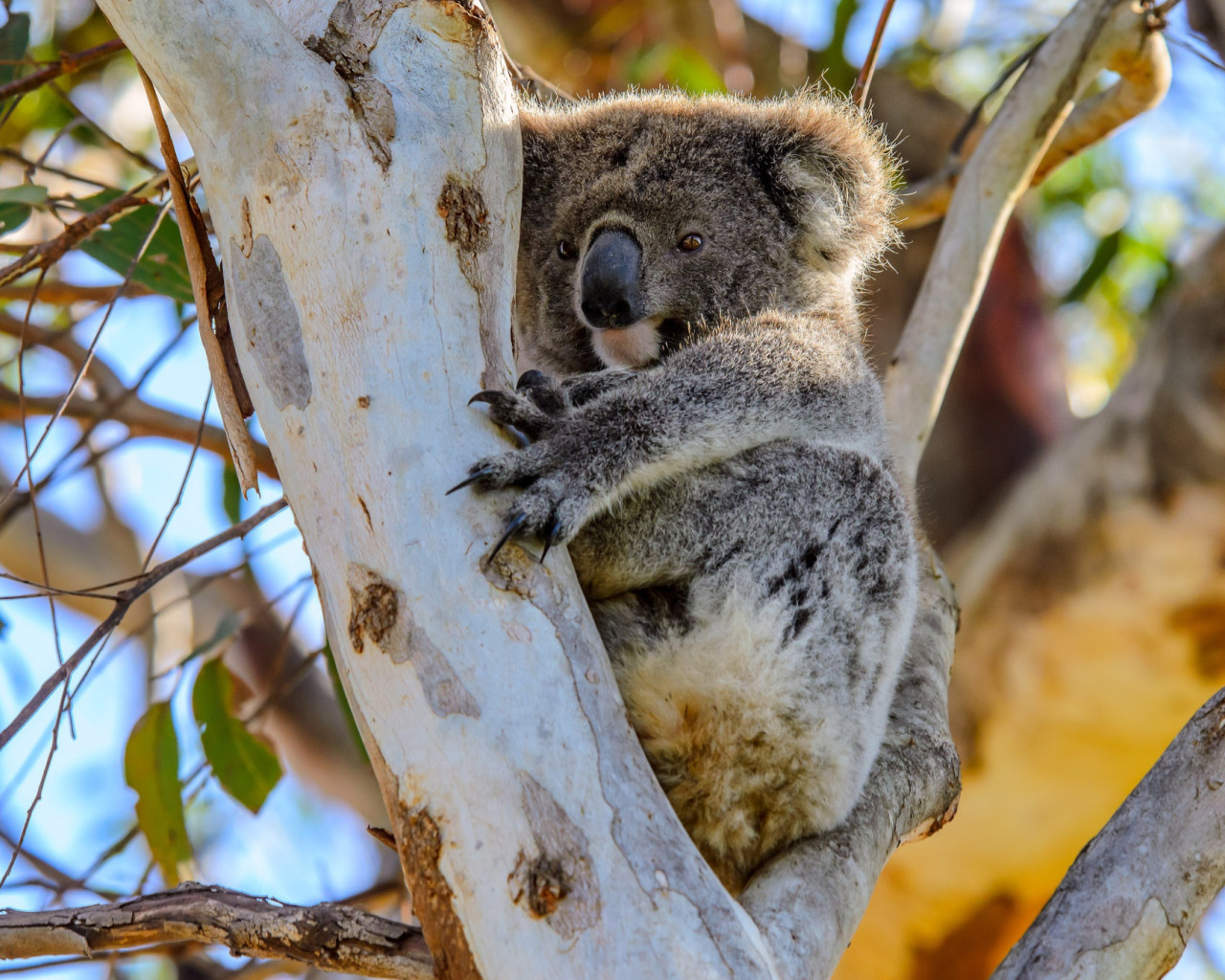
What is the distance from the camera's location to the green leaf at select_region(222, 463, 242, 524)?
10.7 ft

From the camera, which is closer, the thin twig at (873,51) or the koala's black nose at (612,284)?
the koala's black nose at (612,284)

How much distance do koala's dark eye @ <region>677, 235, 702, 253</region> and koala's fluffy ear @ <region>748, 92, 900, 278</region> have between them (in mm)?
211

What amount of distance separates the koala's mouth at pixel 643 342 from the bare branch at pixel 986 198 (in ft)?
2.07

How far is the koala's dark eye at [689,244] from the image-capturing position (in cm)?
233

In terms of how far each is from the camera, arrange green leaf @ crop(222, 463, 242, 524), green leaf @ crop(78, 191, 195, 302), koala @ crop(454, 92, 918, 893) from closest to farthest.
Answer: koala @ crop(454, 92, 918, 893) < green leaf @ crop(78, 191, 195, 302) < green leaf @ crop(222, 463, 242, 524)

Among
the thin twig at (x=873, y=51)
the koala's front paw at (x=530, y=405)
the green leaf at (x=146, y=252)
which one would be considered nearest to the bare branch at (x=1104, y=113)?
the thin twig at (x=873, y=51)

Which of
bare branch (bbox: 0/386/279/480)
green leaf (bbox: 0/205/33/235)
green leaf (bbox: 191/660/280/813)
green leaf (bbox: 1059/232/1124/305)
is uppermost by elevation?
bare branch (bbox: 0/386/279/480)

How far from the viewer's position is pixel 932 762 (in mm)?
2160

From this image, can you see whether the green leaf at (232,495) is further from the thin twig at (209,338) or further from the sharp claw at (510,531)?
the sharp claw at (510,531)

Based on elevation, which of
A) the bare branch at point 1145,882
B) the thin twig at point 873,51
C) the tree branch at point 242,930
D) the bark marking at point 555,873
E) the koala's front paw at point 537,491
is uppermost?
the thin twig at point 873,51

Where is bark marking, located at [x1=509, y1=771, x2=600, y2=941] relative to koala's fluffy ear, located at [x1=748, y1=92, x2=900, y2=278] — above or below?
below

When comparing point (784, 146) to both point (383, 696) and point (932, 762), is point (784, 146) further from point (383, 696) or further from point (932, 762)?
point (383, 696)

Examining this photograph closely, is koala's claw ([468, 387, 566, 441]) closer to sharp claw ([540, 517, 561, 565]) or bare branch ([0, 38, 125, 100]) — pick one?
sharp claw ([540, 517, 561, 565])

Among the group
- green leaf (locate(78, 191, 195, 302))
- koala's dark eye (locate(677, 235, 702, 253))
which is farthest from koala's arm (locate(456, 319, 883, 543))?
green leaf (locate(78, 191, 195, 302))
